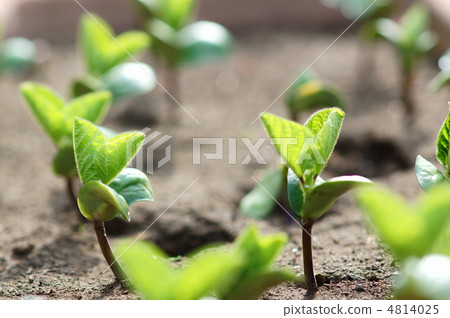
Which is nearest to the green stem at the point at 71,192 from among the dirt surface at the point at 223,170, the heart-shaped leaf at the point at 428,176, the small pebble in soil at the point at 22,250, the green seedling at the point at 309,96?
the dirt surface at the point at 223,170

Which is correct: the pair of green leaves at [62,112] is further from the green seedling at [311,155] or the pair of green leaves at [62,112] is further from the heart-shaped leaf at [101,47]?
the green seedling at [311,155]

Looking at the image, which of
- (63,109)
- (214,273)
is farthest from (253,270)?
(63,109)

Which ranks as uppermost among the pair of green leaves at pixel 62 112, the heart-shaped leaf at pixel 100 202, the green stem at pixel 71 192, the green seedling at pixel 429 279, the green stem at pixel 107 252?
the pair of green leaves at pixel 62 112

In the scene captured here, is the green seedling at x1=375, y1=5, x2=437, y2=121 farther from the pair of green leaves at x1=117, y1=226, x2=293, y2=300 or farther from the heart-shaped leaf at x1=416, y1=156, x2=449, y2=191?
the pair of green leaves at x1=117, y1=226, x2=293, y2=300

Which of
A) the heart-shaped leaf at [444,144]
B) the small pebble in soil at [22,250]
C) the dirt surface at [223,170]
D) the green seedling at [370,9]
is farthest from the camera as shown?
the green seedling at [370,9]
